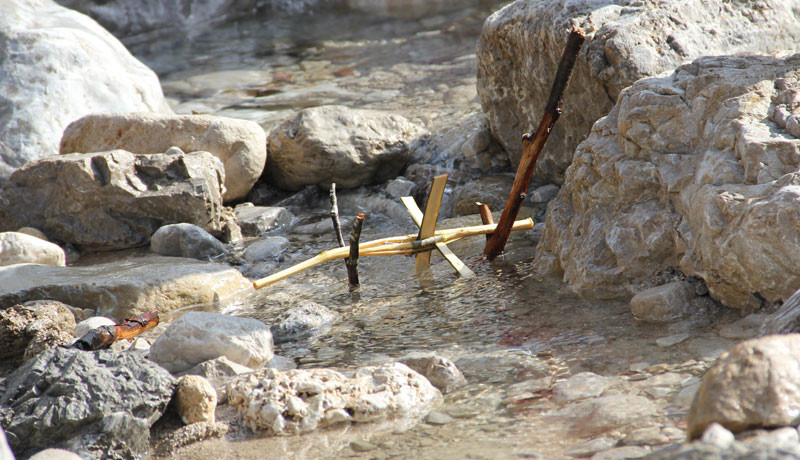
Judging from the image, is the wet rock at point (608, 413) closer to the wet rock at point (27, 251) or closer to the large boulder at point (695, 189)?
the large boulder at point (695, 189)

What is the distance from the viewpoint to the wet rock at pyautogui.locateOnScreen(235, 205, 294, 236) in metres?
6.80

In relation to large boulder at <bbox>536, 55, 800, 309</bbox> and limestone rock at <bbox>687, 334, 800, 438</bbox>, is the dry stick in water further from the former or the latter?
limestone rock at <bbox>687, 334, 800, 438</bbox>

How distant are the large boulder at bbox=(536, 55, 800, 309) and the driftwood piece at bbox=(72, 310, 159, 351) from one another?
251 centimetres

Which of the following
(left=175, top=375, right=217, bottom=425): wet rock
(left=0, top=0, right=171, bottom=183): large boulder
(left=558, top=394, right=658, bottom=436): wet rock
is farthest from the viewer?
(left=0, top=0, right=171, bottom=183): large boulder

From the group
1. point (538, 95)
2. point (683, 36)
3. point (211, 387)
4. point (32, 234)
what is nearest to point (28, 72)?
point (32, 234)

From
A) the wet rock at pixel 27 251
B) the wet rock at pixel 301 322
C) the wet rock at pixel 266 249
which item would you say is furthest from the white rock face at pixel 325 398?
the wet rock at pixel 27 251

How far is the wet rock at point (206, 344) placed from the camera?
3703 millimetres

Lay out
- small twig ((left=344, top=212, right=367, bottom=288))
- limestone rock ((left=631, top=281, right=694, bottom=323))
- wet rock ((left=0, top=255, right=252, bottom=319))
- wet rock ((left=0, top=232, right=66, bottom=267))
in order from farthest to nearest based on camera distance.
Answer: wet rock ((left=0, top=232, right=66, bottom=267)) < wet rock ((left=0, top=255, right=252, bottom=319)) < small twig ((left=344, top=212, right=367, bottom=288)) < limestone rock ((left=631, top=281, right=694, bottom=323))

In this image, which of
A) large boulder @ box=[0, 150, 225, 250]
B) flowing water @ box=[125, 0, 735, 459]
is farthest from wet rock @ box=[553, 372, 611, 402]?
large boulder @ box=[0, 150, 225, 250]

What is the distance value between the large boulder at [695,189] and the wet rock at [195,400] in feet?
7.17

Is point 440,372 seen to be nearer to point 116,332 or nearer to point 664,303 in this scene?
point 664,303

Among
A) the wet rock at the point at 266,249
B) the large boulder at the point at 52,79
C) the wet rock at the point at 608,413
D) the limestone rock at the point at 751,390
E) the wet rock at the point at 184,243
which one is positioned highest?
the large boulder at the point at 52,79

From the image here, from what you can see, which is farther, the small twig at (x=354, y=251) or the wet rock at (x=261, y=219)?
the wet rock at (x=261, y=219)

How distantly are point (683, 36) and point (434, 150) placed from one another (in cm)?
302
